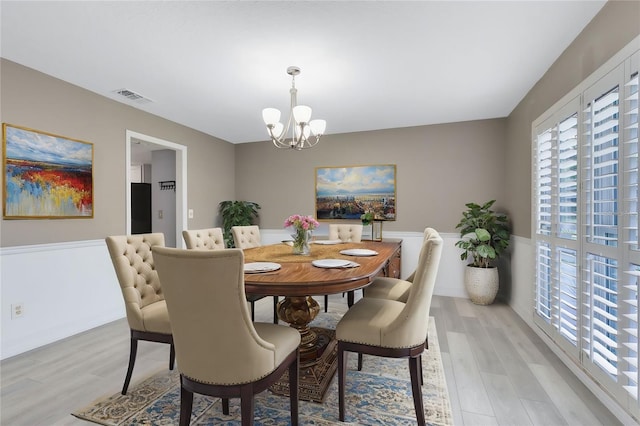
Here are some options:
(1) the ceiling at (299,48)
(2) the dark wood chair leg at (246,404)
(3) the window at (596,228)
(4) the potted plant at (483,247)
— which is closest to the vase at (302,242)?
(2) the dark wood chair leg at (246,404)

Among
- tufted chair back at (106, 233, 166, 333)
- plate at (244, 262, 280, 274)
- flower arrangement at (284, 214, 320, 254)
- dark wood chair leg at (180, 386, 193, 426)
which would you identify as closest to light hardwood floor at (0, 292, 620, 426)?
tufted chair back at (106, 233, 166, 333)

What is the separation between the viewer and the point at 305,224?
2.35 metres

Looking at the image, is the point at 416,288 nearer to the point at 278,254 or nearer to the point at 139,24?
the point at 278,254

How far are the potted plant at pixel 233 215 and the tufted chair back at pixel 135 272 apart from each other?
2.74 m

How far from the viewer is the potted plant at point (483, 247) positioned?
367 centimetres

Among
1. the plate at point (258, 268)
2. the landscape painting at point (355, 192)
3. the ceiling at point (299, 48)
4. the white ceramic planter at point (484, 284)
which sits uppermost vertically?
the ceiling at point (299, 48)

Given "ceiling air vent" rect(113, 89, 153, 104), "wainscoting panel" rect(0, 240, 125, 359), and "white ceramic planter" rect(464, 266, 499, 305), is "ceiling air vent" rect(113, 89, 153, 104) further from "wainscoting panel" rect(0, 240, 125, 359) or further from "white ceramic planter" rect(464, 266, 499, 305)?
"white ceramic planter" rect(464, 266, 499, 305)

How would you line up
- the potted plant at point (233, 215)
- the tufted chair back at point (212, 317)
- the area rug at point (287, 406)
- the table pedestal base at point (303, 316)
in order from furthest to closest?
the potted plant at point (233, 215) < the table pedestal base at point (303, 316) < the area rug at point (287, 406) < the tufted chair back at point (212, 317)

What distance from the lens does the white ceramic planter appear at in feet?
12.3

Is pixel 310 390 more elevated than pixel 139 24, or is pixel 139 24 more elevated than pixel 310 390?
pixel 139 24

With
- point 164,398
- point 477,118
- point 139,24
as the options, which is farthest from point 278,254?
point 477,118

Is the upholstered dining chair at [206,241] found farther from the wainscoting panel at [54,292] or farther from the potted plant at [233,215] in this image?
the potted plant at [233,215]

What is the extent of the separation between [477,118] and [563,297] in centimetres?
267

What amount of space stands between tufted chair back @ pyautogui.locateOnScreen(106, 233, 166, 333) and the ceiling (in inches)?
58.4
